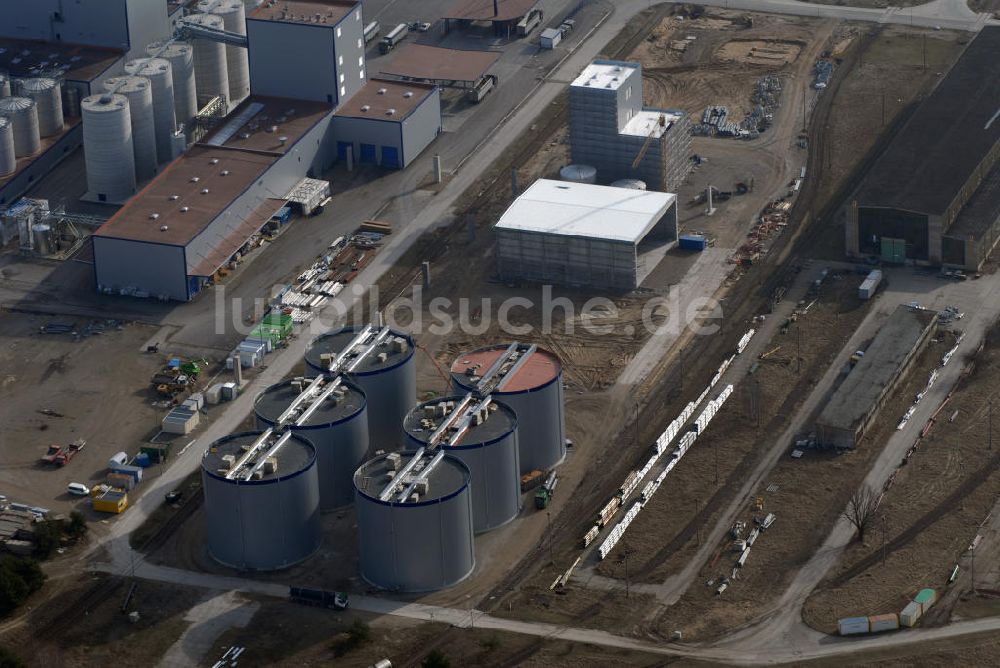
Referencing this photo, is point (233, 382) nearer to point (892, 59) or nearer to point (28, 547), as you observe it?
point (28, 547)

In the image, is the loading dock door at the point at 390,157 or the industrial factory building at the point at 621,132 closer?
the industrial factory building at the point at 621,132

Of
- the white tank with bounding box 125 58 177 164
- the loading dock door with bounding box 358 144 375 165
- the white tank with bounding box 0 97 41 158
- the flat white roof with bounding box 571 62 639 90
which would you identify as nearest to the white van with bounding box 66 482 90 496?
the white tank with bounding box 125 58 177 164

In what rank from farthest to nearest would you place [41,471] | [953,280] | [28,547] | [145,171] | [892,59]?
[892,59] < [145,171] < [953,280] < [41,471] < [28,547]

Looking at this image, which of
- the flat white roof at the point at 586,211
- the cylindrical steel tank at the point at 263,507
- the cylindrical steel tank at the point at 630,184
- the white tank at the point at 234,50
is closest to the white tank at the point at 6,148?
the white tank at the point at 234,50

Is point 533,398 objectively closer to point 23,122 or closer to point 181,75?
point 181,75

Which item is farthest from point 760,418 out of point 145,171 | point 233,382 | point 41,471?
point 145,171

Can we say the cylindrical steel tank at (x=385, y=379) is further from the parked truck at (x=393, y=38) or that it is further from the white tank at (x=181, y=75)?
the parked truck at (x=393, y=38)

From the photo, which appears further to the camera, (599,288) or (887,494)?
(599,288)
